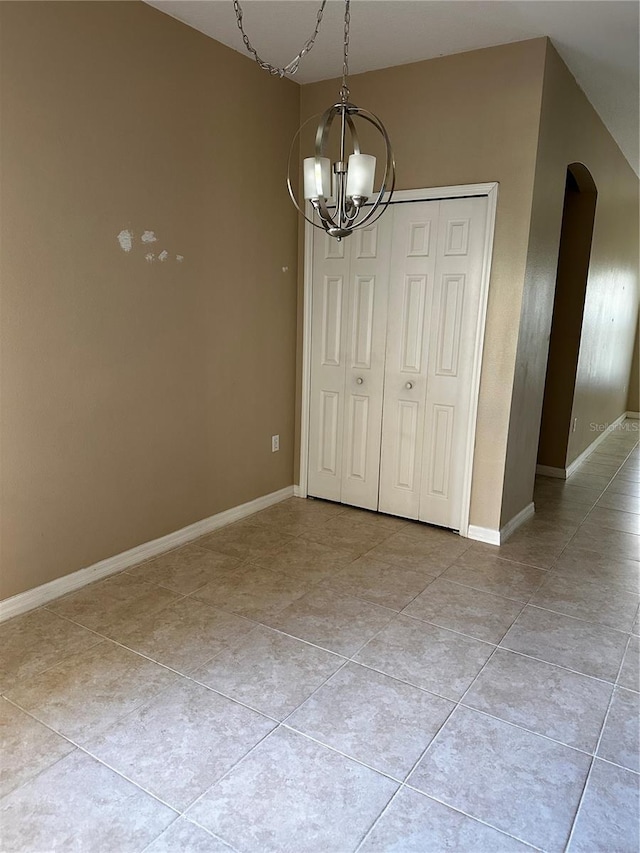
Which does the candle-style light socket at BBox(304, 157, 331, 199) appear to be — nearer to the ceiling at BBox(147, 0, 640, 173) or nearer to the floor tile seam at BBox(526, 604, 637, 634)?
the ceiling at BBox(147, 0, 640, 173)

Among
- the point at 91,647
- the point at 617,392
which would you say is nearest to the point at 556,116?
the point at 91,647

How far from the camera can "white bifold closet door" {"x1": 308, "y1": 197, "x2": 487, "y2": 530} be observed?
344cm

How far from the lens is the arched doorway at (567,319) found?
4543 mm

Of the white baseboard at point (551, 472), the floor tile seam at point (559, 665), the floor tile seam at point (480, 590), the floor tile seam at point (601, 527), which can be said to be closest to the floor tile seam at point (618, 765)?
the floor tile seam at point (559, 665)

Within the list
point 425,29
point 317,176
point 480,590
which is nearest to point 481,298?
point 425,29

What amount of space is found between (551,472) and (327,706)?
350 centimetres

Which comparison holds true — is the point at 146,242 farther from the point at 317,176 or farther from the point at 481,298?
the point at 481,298

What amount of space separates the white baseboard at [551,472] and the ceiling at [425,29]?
275 cm

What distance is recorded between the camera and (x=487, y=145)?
321 cm

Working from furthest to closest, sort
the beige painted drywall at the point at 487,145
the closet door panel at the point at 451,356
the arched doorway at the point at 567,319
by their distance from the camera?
the arched doorway at the point at 567,319 → the closet door panel at the point at 451,356 → the beige painted drywall at the point at 487,145

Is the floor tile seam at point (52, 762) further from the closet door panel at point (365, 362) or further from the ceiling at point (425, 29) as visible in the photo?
the ceiling at point (425, 29)

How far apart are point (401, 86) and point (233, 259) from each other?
137cm

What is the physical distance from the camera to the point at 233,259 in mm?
3445

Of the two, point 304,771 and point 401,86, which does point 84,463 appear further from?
point 401,86
